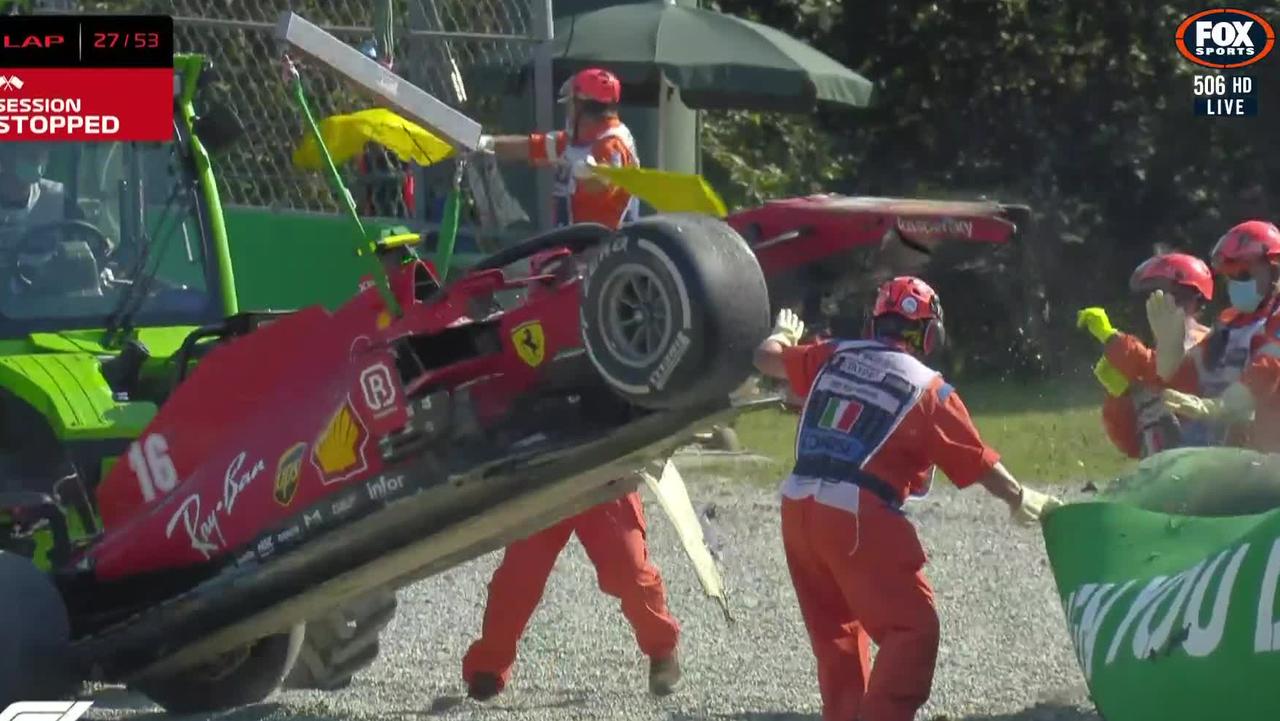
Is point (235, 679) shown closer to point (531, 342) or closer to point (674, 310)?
point (531, 342)

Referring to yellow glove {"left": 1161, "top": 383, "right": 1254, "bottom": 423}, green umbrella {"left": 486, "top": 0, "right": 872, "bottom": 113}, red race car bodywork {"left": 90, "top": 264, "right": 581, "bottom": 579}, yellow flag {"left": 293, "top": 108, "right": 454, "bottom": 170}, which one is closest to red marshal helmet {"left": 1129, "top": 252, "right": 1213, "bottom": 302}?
yellow glove {"left": 1161, "top": 383, "right": 1254, "bottom": 423}

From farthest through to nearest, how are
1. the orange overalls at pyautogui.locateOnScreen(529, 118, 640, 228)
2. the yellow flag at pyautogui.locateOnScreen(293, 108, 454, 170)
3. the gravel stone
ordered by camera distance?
the orange overalls at pyautogui.locateOnScreen(529, 118, 640, 228), the gravel stone, the yellow flag at pyautogui.locateOnScreen(293, 108, 454, 170)

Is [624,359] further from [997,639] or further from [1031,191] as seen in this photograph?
[1031,191]

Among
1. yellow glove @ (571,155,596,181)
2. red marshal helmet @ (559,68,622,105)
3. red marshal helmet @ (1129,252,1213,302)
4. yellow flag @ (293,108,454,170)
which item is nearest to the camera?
yellow flag @ (293,108,454,170)

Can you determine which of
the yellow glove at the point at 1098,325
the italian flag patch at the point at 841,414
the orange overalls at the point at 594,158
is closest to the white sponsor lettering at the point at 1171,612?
the italian flag patch at the point at 841,414

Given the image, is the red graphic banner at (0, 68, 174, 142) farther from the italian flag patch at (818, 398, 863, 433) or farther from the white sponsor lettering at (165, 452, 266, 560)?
the italian flag patch at (818, 398, 863, 433)

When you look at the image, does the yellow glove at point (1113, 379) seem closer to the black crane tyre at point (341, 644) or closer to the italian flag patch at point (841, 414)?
the italian flag patch at point (841, 414)

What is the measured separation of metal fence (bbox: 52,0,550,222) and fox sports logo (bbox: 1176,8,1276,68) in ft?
29.6

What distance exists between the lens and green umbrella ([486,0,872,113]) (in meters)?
14.1

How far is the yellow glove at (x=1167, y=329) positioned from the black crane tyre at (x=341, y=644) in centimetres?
286

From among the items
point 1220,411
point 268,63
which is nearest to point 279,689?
point 1220,411

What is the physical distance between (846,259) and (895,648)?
1113 millimetres

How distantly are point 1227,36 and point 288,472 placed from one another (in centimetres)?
1447

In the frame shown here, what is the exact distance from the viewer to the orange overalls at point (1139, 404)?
27.0ft
